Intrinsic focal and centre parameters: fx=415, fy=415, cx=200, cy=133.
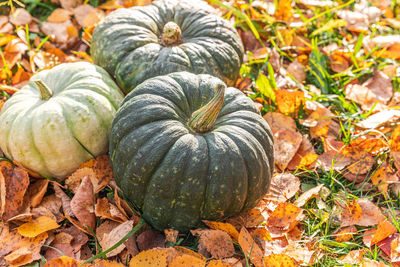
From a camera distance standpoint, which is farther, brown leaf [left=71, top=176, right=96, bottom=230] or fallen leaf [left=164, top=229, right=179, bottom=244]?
brown leaf [left=71, top=176, right=96, bottom=230]

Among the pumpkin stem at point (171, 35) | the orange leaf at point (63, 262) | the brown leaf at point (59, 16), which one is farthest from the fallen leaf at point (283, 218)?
the brown leaf at point (59, 16)

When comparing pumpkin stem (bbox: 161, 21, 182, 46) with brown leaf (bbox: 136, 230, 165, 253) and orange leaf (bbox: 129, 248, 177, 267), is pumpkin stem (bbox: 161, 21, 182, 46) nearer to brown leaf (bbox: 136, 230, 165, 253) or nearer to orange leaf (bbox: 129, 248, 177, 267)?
brown leaf (bbox: 136, 230, 165, 253)

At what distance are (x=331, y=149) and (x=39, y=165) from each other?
2.25 meters

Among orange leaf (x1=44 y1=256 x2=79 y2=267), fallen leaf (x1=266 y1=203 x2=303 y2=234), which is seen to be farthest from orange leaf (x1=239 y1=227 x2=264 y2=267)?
orange leaf (x1=44 y1=256 x2=79 y2=267)

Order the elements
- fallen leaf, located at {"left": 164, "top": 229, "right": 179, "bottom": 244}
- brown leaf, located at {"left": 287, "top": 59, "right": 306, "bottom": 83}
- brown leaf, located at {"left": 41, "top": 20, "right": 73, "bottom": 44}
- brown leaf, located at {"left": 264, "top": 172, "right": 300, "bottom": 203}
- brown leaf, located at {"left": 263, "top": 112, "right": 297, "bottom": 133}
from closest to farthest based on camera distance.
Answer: fallen leaf, located at {"left": 164, "top": 229, "right": 179, "bottom": 244} → brown leaf, located at {"left": 264, "top": 172, "right": 300, "bottom": 203} → brown leaf, located at {"left": 263, "top": 112, "right": 297, "bottom": 133} → brown leaf, located at {"left": 287, "top": 59, "right": 306, "bottom": 83} → brown leaf, located at {"left": 41, "top": 20, "right": 73, "bottom": 44}

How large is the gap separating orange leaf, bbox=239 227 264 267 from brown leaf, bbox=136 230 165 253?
1.72ft

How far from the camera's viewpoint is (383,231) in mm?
2723

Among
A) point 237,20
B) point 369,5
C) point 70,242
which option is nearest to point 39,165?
point 70,242

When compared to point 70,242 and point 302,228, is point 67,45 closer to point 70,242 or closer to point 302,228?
point 70,242

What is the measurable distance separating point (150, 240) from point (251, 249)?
0.67 meters

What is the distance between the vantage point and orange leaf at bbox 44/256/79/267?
7.86 feet

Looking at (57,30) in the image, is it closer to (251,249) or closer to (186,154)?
(186,154)

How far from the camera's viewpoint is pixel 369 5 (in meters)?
5.04

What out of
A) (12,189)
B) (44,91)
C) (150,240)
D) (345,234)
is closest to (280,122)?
(345,234)
